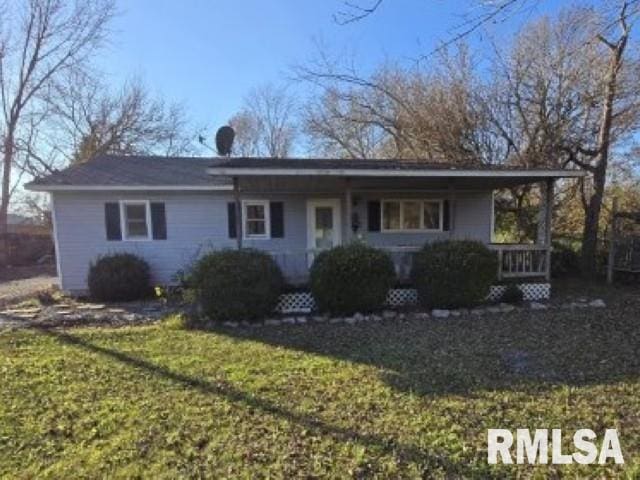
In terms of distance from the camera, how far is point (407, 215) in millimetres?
12930

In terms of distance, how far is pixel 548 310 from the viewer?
8930mm

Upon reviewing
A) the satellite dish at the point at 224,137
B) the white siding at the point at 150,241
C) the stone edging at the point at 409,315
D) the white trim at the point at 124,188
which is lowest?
the stone edging at the point at 409,315

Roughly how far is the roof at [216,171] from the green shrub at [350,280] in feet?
5.27

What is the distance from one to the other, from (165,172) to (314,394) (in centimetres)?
1000

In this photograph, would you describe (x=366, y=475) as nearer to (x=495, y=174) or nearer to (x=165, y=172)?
(x=495, y=174)

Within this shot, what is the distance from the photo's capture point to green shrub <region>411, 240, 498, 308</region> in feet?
29.2

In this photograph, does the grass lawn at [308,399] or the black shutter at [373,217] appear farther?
the black shutter at [373,217]

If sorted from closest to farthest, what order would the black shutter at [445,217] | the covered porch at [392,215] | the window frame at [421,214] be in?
1. the covered porch at [392,215]
2. the window frame at [421,214]
3. the black shutter at [445,217]

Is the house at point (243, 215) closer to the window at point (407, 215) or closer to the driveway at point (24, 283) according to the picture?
the window at point (407, 215)

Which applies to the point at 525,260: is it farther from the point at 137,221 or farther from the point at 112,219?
the point at 112,219

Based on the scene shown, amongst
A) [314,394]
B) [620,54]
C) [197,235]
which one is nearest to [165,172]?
[197,235]

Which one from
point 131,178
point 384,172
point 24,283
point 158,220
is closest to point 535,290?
point 384,172

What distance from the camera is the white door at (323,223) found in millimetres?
12735

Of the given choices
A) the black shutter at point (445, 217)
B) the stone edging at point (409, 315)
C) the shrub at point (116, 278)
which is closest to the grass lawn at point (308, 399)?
the stone edging at point (409, 315)
